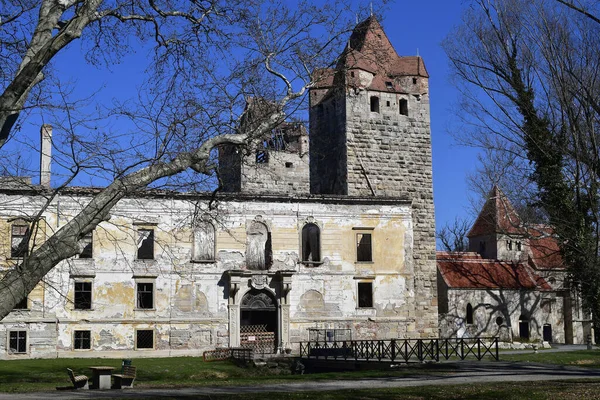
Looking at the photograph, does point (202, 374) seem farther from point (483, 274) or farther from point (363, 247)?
point (483, 274)

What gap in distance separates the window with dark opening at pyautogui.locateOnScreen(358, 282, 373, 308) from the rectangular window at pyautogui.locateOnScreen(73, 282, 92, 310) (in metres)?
12.1

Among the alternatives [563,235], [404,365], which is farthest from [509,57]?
[404,365]

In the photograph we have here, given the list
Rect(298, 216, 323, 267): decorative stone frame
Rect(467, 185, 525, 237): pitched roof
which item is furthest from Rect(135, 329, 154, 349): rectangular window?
Rect(467, 185, 525, 237): pitched roof

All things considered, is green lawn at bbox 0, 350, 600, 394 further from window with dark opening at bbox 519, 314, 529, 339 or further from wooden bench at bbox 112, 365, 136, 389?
window with dark opening at bbox 519, 314, 529, 339

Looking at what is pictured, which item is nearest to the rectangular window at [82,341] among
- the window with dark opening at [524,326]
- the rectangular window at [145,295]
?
the rectangular window at [145,295]

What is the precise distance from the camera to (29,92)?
1134 centimetres

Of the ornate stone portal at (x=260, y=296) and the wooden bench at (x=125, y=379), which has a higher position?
the ornate stone portal at (x=260, y=296)

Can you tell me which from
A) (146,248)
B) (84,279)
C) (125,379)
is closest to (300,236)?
(146,248)

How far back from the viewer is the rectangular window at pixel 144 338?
120 feet

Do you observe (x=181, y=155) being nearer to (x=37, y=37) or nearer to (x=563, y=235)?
(x=37, y=37)

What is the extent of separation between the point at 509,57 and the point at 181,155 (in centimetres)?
1632

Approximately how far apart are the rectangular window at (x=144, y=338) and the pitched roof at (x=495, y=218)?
1934 centimetres

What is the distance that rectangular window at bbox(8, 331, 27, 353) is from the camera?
1377 inches

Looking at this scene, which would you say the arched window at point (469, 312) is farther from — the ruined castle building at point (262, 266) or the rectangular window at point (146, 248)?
the rectangular window at point (146, 248)
